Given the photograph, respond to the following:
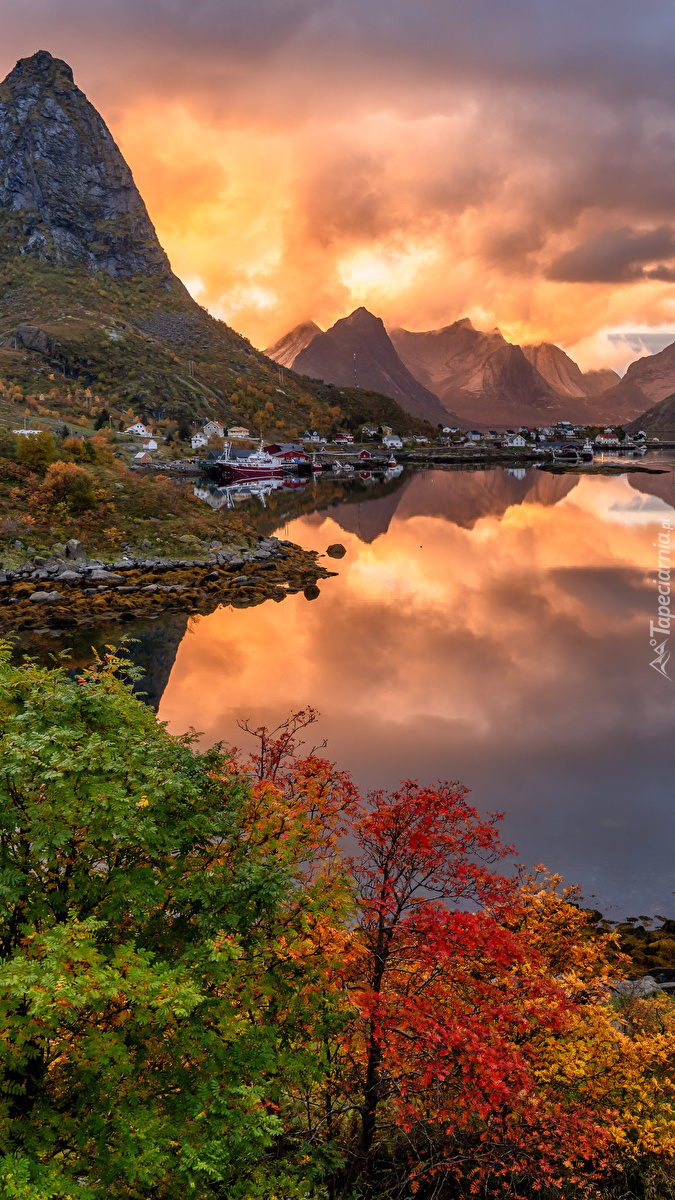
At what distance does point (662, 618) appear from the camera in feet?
148

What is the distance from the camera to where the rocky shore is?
43.2 metres

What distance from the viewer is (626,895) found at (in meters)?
18.7

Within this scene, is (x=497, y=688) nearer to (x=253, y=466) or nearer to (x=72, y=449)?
(x=72, y=449)

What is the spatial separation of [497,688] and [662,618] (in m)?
18.4

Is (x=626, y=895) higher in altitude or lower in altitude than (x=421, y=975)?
lower

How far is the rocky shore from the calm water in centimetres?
306

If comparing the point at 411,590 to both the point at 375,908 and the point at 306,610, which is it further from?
the point at 375,908

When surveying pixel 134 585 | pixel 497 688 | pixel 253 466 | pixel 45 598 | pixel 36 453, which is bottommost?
pixel 497 688

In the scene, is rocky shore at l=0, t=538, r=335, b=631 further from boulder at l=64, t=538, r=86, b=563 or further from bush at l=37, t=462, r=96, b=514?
→ bush at l=37, t=462, r=96, b=514

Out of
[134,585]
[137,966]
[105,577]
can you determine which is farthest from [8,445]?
[137,966]

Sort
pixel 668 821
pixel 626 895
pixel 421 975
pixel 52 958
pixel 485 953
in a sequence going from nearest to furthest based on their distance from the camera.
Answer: pixel 52 958 < pixel 485 953 < pixel 421 975 < pixel 626 895 < pixel 668 821

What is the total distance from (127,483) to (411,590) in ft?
100

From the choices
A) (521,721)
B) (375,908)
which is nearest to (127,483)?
(521,721)

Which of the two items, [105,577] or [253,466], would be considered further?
[253,466]
